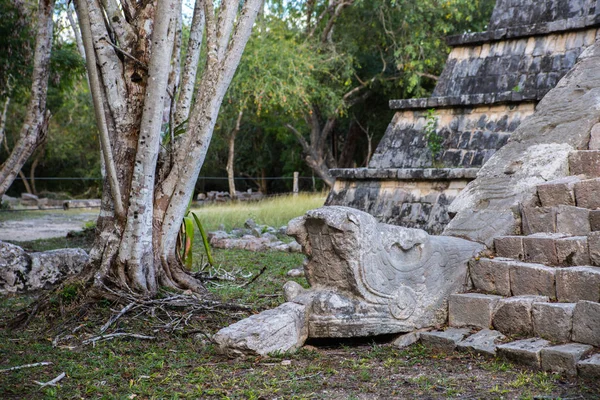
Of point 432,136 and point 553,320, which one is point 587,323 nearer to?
point 553,320

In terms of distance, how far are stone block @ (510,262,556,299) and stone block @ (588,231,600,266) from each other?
0.85ft

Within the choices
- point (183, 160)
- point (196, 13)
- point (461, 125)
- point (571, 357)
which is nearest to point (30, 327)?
point (183, 160)

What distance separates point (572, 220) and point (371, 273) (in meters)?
1.50

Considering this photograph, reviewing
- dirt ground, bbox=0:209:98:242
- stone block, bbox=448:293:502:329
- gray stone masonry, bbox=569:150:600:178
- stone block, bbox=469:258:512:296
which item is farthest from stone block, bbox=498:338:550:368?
dirt ground, bbox=0:209:98:242

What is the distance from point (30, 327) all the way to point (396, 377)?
291cm

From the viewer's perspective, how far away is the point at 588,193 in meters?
4.80

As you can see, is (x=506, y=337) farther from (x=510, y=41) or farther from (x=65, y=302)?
(x=510, y=41)

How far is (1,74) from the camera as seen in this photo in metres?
10.6

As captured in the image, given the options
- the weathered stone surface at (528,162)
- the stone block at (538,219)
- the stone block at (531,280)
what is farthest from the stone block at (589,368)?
the weathered stone surface at (528,162)

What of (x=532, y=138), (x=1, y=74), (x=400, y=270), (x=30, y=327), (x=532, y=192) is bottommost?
(x=30, y=327)

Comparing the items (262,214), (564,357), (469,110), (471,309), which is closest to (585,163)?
(471,309)

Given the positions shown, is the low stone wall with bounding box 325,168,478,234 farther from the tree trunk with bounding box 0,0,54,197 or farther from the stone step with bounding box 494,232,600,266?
the tree trunk with bounding box 0,0,54,197

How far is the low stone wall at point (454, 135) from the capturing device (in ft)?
27.0

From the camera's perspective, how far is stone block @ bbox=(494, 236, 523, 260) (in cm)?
477
